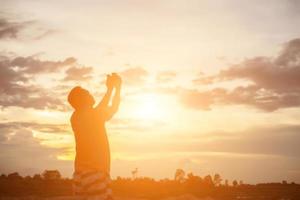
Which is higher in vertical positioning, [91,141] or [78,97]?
[78,97]

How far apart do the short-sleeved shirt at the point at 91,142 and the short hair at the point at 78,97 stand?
0.14 metres

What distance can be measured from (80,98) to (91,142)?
77 centimetres

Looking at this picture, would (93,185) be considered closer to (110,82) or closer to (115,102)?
(115,102)

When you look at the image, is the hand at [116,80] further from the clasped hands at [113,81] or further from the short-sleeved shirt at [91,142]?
the short-sleeved shirt at [91,142]

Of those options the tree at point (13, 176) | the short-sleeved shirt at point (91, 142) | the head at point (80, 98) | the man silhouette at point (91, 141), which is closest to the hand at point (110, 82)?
the man silhouette at point (91, 141)

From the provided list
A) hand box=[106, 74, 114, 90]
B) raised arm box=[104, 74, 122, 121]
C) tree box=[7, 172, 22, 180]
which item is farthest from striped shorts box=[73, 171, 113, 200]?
tree box=[7, 172, 22, 180]

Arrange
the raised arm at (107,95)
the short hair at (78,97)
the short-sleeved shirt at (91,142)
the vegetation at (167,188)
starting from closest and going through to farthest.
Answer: the short-sleeved shirt at (91,142) < the short hair at (78,97) < the raised arm at (107,95) < the vegetation at (167,188)

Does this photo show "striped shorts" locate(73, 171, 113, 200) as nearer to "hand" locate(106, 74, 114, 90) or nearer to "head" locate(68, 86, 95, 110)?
"head" locate(68, 86, 95, 110)

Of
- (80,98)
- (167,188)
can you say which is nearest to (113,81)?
(80,98)

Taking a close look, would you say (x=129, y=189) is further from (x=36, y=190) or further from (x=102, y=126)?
(x=102, y=126)

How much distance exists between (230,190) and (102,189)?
1801cm

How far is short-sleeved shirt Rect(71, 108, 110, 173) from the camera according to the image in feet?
24.1

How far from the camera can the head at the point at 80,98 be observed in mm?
7512

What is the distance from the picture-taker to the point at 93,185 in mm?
7207
